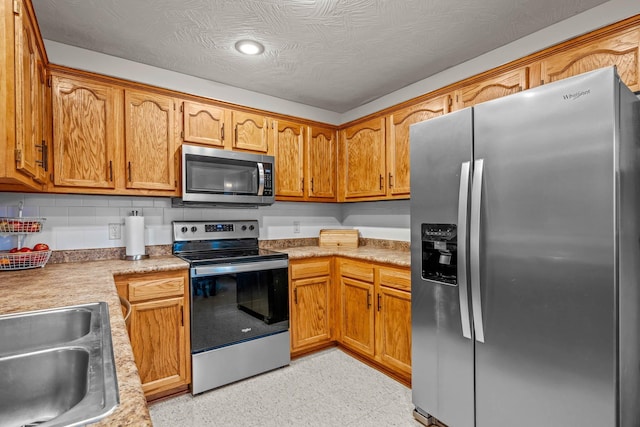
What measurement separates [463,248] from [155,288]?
1858 millimetres

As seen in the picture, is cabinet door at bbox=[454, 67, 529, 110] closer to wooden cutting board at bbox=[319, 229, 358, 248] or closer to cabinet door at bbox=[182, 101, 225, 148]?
wooden cutting board at bbox=[319, 229, 358, 248]

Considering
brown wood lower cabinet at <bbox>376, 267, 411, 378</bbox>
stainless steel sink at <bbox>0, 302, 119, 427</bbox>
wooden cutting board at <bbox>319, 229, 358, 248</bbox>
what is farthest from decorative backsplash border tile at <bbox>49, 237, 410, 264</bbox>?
stainless steel sink at <bbox>0, 302, 119, 427</bbox>

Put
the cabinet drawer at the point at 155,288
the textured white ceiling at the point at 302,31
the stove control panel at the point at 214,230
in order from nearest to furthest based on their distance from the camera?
the textured white ceiling at the point at 302,31
the cabinet drawer at the point at 155,288
the stove control panel at the point at 214,230

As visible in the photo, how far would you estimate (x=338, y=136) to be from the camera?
3357mm

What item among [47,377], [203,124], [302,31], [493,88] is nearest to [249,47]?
[302,31]

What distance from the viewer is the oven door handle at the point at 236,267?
223 cm

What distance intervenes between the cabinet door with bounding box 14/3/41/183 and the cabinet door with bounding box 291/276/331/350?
1851mm

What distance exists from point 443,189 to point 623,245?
0.74 meters

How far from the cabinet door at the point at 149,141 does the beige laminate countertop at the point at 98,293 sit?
585 millimetres

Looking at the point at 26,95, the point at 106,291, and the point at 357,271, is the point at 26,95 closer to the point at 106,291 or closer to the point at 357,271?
the point at 106,291

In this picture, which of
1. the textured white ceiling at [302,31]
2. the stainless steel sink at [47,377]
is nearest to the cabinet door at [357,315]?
the textured white ceiling at [302,31]

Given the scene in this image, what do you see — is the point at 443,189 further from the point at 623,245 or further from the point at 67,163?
the point at 67,163

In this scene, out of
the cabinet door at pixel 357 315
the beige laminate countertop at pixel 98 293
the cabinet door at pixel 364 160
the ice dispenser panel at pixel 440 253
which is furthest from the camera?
the cabinet door at pixel 364 160

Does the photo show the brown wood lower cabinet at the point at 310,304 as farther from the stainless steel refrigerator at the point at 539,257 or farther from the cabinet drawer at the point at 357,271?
the stainless steel refrigerator at the point at 539,257
